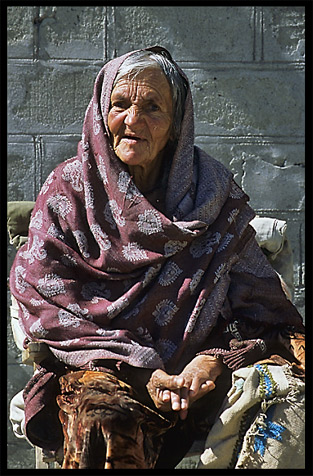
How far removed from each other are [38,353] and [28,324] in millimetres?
110

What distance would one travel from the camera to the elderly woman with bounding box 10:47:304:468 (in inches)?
128

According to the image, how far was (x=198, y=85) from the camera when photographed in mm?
4641

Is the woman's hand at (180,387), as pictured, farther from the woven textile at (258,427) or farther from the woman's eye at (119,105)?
the woman's eye at (119,105)

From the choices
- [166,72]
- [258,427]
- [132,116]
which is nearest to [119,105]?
[132,116]

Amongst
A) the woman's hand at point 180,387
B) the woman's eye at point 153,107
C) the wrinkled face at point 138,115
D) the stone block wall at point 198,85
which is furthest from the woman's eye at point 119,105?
the stone block wall at point 198,85

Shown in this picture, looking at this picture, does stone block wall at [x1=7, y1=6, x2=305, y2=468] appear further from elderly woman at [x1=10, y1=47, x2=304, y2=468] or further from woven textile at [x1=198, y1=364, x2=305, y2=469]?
woven textile at [x1=198, y1=364, x2=305, y2=469]

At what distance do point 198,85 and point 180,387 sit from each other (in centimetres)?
202

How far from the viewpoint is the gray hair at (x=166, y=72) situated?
133 inches

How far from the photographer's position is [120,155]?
133 inches

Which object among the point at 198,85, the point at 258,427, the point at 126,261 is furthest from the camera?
the point at 198,85

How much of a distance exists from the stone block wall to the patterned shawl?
1.15 m

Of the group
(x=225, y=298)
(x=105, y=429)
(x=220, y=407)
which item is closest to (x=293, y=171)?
(x=225, y=298)

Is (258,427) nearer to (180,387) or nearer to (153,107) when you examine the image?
→ (180,387)
